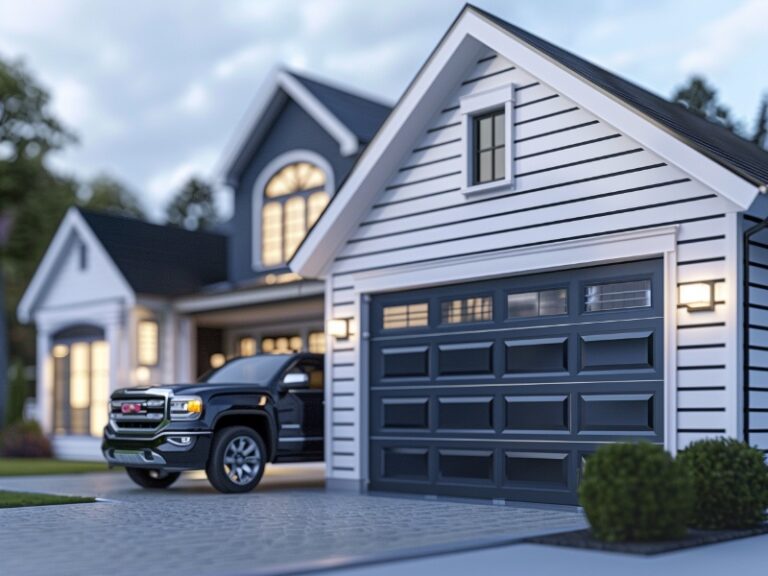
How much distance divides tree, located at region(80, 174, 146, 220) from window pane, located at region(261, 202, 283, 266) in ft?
92.1

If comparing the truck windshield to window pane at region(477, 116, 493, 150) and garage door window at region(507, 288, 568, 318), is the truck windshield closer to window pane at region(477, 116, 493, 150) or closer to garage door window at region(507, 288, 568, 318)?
garage door window at region(507, 288, 568, 318)

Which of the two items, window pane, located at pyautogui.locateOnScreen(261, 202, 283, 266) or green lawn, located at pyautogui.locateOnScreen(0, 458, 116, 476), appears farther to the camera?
window pane, located at pyautogui.locateOnScreen(261, 202, 283, 266)

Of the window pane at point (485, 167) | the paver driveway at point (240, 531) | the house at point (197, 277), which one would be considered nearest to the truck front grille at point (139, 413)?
the paver driveway at point (240, 531)

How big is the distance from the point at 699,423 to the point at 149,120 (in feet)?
185

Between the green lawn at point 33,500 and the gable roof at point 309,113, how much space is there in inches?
362

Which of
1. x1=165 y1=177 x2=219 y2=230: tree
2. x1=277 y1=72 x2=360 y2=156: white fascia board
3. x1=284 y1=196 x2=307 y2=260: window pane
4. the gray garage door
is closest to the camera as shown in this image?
the gray garage door

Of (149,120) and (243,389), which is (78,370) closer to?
(243,389)

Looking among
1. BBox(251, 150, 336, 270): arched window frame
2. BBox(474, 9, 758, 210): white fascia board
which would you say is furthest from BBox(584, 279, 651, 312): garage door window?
BBox(251, 150, 336, 270): arched window frame

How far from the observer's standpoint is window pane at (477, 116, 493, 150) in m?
13.2

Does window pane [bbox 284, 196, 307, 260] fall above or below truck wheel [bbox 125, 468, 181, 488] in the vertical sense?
above

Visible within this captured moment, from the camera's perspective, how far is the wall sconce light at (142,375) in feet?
69.7

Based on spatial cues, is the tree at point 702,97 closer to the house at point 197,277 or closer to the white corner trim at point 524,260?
the house at point 197,277

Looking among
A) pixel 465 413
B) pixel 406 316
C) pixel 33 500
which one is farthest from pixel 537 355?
pixel 33 500

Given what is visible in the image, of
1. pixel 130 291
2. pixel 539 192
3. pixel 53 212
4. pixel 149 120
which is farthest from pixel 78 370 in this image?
pixel 149 120
